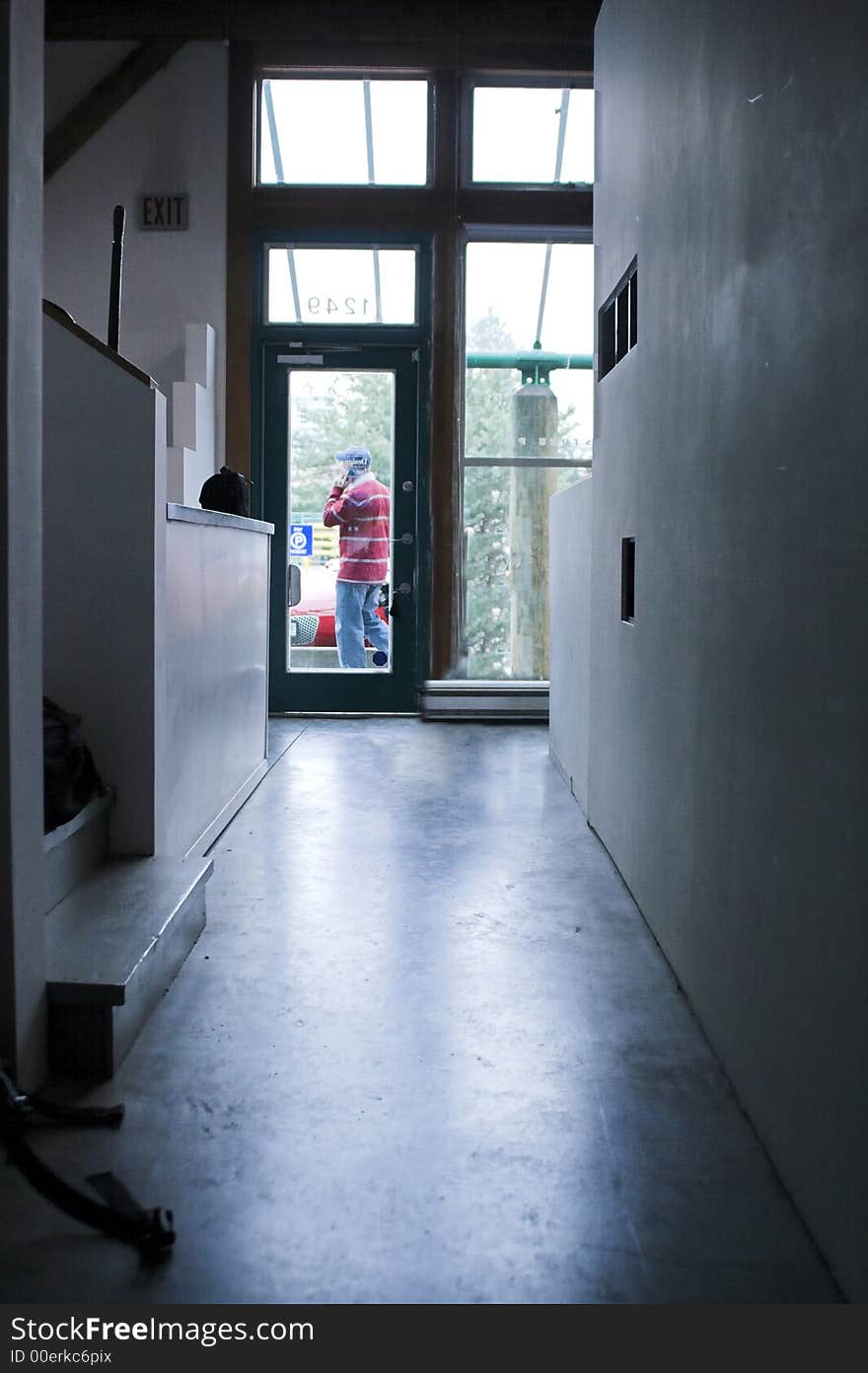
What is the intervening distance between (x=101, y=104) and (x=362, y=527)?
2903 millimetres

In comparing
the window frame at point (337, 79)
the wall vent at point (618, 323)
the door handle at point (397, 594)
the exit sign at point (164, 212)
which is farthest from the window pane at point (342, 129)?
the wall vent at point (618, 323)

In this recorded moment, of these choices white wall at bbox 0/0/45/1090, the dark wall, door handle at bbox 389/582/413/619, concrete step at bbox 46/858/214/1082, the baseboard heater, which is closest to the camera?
the dark wall

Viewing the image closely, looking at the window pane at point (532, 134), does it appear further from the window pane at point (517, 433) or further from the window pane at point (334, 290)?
the window pane at point (334, 290)

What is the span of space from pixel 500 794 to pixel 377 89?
4673mm

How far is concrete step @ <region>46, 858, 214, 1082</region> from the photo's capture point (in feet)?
7.44

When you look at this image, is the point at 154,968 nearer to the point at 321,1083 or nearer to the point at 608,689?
the point at 321,1083

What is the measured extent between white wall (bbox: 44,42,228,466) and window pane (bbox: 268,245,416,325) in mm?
357

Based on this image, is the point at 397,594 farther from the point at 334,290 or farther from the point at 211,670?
the point at 211,670

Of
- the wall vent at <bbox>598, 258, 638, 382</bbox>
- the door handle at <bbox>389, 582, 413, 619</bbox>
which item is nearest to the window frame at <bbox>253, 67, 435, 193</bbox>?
the door handle at <bbox>389, 582, 413, 619</bbox>

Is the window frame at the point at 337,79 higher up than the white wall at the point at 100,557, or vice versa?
the window frame at the point at 337,79

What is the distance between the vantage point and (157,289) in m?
7.51

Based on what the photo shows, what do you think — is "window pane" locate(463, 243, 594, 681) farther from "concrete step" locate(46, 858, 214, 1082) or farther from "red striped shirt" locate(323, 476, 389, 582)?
"concrete step" locate(46, 858, 214, 1082)

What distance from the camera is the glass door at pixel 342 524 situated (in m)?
7.59

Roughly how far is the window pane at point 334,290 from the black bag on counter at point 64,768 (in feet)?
16.4
